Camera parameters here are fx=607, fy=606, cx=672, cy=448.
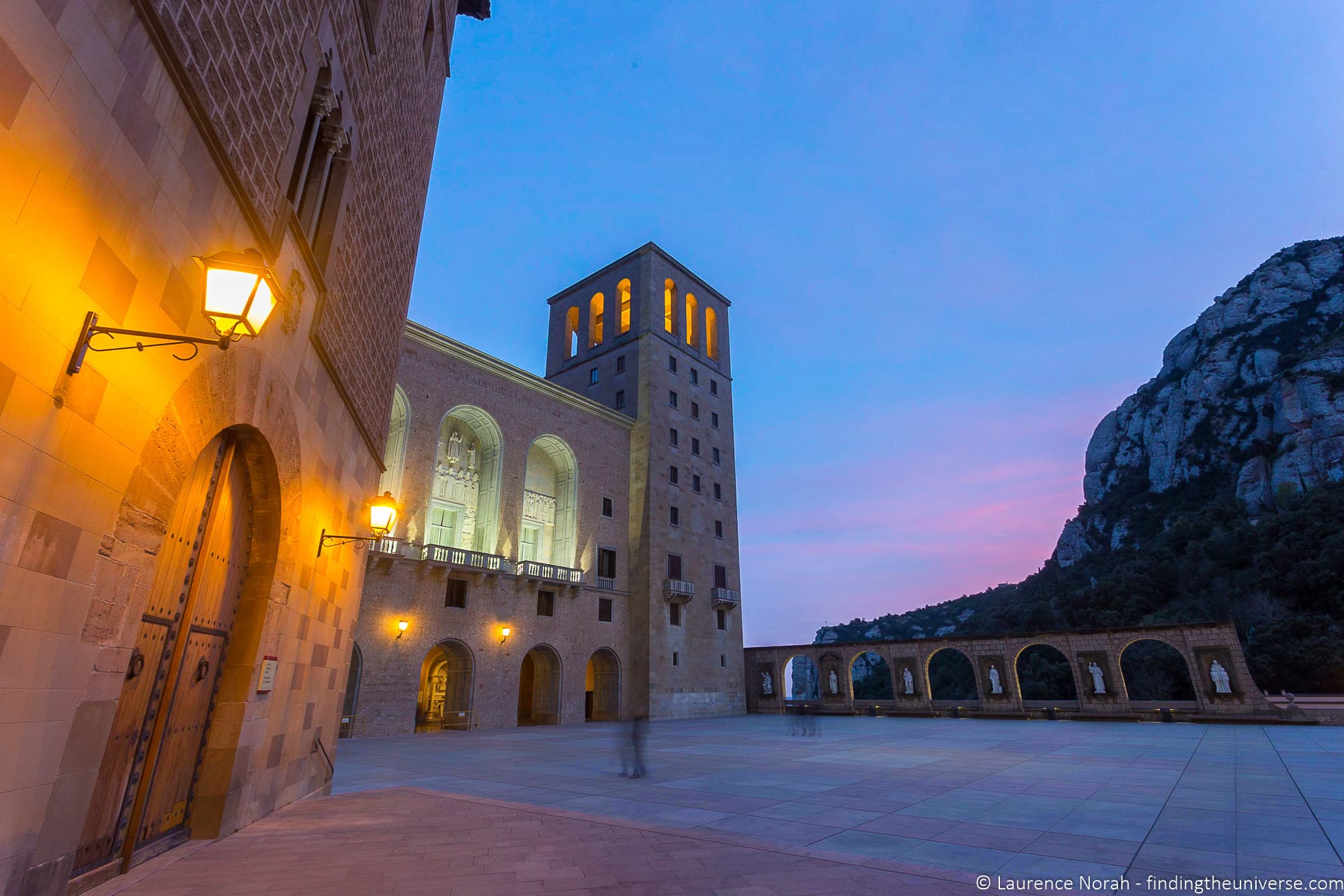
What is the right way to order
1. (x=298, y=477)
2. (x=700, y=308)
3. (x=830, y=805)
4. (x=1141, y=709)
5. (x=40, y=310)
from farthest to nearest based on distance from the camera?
(x=700, y=308), (x=1141, y=709), (x=830, y=805), (x=298, y=477), (x=40, y=310)

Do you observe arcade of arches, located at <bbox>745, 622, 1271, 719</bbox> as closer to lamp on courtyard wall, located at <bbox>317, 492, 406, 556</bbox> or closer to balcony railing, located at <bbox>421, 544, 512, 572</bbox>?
balcony railing, located at <bbox>421, 544, 512, 572</bbox>

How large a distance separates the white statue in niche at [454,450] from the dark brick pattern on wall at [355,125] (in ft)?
48.9

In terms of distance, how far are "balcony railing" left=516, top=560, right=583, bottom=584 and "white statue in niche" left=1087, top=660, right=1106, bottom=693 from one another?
2300cm

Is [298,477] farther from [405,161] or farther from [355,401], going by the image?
[405,161]

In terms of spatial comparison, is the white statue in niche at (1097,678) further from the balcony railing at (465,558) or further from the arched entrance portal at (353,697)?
the arched entrance portal at (353,697)

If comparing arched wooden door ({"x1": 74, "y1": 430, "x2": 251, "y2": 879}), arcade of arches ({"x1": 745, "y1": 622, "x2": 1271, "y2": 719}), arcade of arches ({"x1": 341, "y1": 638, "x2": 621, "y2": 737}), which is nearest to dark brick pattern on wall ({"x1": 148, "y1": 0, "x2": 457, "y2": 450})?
arched wooden door ({"x1": 74, "y1": 430, "x2": 251, "y2": 879})

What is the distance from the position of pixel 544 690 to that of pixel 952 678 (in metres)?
46.7

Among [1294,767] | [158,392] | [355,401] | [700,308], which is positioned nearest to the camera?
[158,392]

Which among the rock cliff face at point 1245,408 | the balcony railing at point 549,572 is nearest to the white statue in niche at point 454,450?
the balcony railing at point 549,572

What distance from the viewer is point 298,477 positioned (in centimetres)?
698

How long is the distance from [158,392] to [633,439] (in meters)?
31.5

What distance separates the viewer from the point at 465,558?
969 inches

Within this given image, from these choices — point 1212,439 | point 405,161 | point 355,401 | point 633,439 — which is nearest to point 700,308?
point 633,439

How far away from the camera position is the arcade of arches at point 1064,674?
77.2ft
